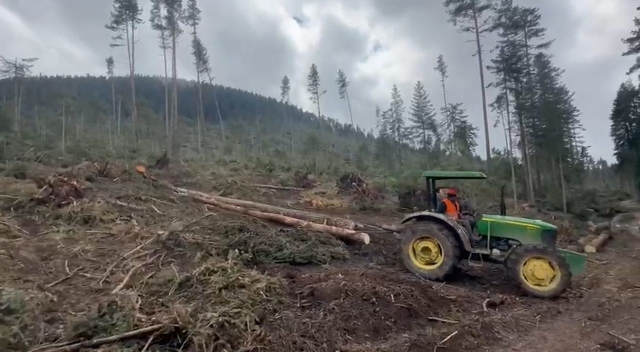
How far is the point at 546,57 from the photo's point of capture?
32406 millimetres

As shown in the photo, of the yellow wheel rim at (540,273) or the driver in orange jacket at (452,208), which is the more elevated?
the driver in orange jacket at (452,208)

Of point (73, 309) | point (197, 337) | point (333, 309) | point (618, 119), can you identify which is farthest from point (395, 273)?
point (618, 119)

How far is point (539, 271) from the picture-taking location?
6680mm

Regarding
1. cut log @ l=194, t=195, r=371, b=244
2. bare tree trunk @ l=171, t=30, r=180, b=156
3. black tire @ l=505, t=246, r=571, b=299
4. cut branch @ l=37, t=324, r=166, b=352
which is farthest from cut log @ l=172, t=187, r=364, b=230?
bare tree trunk @ l=171, t=30, r=180, b=156

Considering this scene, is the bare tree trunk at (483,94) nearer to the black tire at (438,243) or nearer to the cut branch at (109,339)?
the black tire at (438,243)

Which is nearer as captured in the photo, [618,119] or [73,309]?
[73,309]

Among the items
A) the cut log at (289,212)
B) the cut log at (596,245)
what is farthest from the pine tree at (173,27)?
the cut log at (596,245)

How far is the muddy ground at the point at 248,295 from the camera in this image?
180 inches

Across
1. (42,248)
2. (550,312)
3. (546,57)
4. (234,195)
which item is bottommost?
(550,312)

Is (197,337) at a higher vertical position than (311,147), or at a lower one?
lower

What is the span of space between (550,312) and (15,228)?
887 centimetres

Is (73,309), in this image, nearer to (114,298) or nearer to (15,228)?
(114,298)

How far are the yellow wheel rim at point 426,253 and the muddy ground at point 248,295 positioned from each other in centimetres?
41

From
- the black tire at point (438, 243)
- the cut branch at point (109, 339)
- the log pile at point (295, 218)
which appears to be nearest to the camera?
the cut branch at point (109, 339)
